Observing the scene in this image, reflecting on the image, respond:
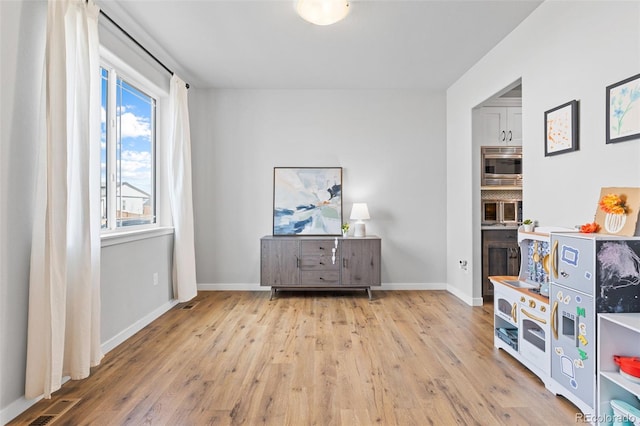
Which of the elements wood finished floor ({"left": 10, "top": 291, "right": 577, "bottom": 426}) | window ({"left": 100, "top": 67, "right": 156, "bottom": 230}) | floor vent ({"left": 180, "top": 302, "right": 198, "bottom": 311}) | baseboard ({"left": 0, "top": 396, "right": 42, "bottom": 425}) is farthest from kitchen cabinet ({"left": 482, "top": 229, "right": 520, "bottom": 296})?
baseboard ({"left": 0, "top": 396, "right": 42, "bottom": 425})

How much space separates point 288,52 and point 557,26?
2309 mm

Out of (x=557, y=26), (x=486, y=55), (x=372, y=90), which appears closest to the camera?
(x=557, y=26)

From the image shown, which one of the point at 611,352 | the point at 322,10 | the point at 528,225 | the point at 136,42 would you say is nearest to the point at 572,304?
the point at 611,352

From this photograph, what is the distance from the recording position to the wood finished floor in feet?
6.23

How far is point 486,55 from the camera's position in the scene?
3658 mm

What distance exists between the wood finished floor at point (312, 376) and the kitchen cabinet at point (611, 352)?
0.23m

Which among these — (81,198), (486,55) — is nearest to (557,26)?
(486,55)

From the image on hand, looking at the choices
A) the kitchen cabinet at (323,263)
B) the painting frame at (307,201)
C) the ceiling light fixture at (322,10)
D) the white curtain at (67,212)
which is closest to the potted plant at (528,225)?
the kitchen cabinet at (323,263)

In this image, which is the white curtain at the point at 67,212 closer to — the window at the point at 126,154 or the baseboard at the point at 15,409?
the baseboard at the point at 15,409

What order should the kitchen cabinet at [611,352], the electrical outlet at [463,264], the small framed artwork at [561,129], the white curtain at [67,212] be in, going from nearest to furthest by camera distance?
the kitchen cabinet at [611,352] < the white curtain at [67,212] < the small framed artwork at [561,129] < the electrical outlet at [463,264]

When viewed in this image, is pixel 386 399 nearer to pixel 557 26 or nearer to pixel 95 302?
pixel 95 302

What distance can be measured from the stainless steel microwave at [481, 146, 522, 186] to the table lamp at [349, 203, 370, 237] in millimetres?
1471

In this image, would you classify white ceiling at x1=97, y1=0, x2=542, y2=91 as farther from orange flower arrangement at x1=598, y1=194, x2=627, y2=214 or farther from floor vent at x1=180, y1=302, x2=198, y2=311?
floor vent at x1=180, y1=302, x2=198, y2=311

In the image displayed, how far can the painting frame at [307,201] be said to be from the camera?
4695 mm
